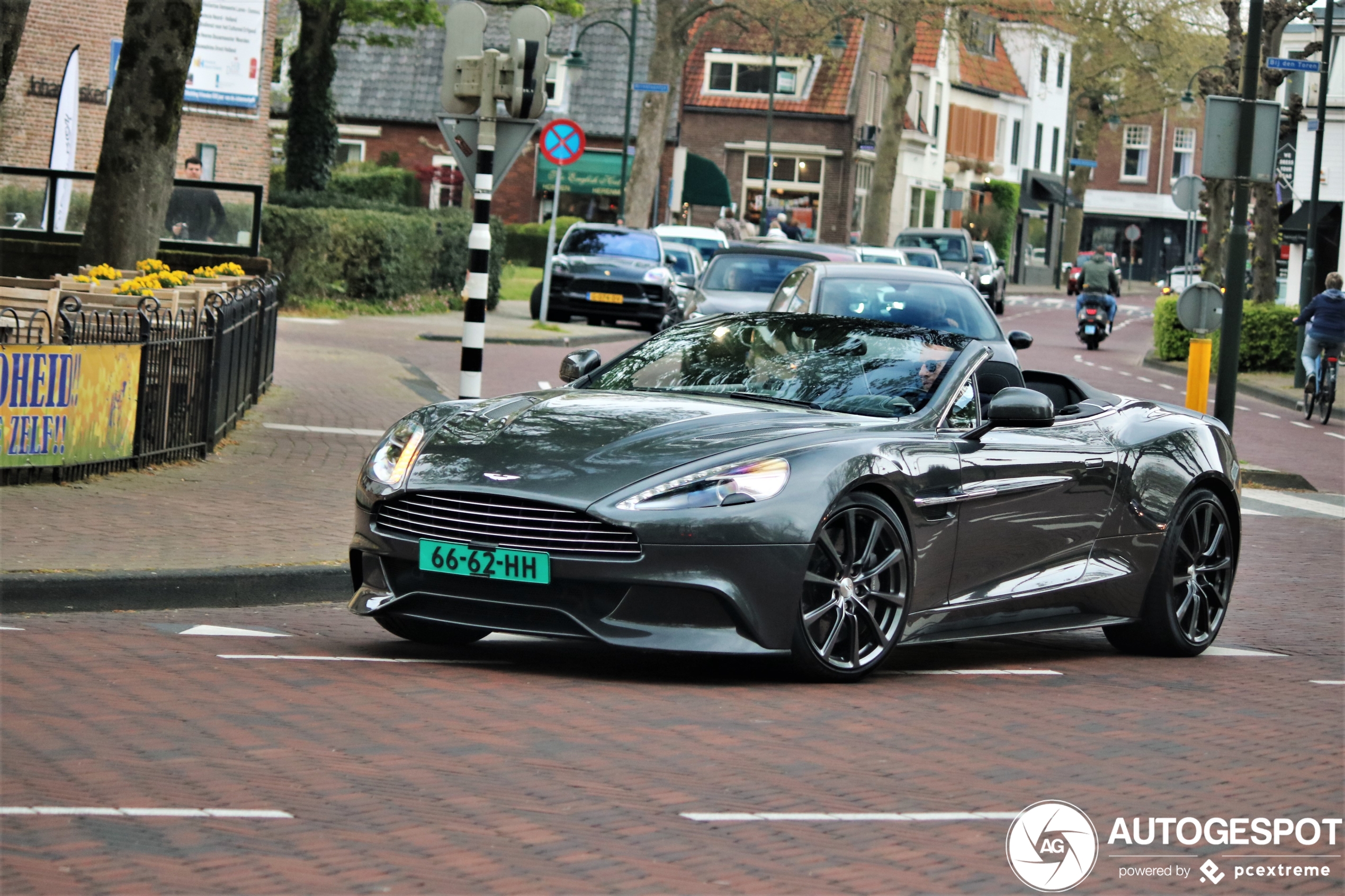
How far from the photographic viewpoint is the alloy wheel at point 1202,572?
8875mm

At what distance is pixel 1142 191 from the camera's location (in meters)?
105

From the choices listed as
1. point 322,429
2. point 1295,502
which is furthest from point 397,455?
point 1295,502

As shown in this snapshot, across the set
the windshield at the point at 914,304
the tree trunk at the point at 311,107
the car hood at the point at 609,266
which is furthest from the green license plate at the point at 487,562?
the tree trunk at the point at 311,107

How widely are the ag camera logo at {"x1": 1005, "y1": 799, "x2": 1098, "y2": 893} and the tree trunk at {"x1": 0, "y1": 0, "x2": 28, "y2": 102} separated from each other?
9.03 metres

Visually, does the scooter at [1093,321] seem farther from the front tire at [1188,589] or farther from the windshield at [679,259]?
the front tire at [1188,589]

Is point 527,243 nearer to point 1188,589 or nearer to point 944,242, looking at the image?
point 944,242

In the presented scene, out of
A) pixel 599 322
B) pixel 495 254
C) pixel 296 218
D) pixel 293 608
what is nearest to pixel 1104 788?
pixel 293 608

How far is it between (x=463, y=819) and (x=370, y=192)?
177 ft

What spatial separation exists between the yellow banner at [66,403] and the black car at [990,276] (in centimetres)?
3268

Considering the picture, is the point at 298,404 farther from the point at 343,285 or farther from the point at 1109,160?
the point at 1109,160

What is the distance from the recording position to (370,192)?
57406 mm

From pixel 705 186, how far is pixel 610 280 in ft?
102

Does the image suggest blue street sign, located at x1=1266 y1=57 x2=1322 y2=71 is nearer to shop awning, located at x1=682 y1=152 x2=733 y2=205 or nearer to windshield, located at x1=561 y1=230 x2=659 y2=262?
windshield, located at x1=561 y1=230 x2=659 y2=262

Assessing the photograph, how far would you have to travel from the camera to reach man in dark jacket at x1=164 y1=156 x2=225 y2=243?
22000 mm
